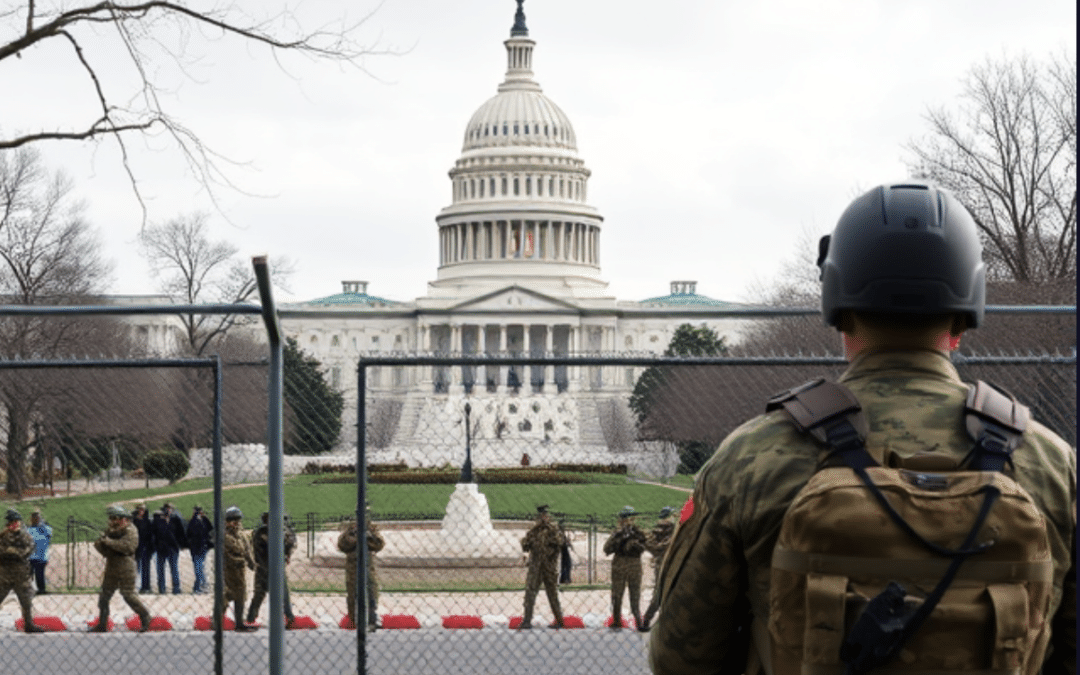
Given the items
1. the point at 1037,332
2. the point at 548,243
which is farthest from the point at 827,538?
the point at 548,243

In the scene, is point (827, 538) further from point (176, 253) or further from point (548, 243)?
point (548, 243)

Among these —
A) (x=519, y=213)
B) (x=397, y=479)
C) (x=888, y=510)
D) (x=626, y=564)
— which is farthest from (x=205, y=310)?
(x=519, y=213)

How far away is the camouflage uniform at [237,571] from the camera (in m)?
11.4

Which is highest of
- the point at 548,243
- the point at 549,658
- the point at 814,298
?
the point at 548,243

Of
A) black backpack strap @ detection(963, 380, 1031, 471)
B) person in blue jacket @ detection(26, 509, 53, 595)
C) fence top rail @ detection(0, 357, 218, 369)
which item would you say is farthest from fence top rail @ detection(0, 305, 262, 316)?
person in blue jacket @ detection(26, 509, 53, 595)

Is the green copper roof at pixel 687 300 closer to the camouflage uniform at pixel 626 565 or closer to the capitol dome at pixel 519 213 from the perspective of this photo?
the capitol dome at pixel 519 213

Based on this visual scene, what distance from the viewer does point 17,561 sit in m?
12.3

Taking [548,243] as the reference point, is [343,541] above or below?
below

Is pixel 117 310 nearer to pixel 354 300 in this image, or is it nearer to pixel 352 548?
pixel 352 548

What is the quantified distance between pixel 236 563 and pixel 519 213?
11127 centimetres

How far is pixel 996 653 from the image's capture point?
253cm

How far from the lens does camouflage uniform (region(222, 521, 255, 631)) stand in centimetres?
1136

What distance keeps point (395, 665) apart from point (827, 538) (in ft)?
27.0

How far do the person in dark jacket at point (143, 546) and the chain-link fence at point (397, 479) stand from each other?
20 cm
